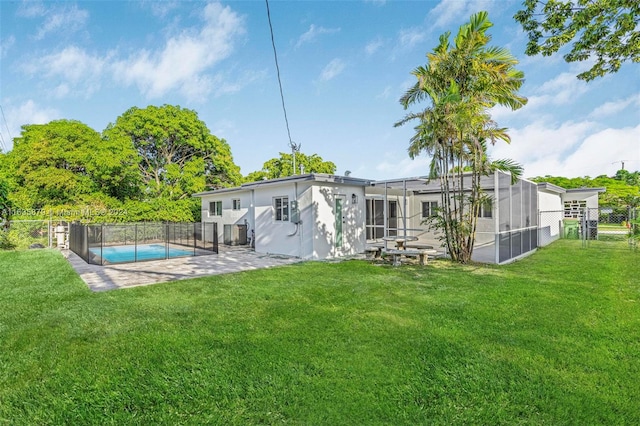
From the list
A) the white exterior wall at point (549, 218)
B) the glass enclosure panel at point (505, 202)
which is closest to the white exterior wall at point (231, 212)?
the glass enclosure panel at point (505, 202)

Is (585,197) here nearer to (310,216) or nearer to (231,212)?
(310,216)

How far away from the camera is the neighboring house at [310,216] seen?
10.8m

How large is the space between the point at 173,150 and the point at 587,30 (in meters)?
24.3

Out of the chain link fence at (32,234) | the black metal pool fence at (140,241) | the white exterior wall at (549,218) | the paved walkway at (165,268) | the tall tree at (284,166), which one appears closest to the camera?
the paved walkway at (165,268)

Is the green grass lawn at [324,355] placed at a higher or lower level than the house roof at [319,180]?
lower

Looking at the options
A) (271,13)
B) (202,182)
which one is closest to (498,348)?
(271,13)

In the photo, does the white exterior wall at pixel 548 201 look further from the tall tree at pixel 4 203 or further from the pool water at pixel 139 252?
the tall tree at pixel 4 203

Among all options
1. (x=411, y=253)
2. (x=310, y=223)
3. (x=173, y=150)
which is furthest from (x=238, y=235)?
(x=173, y=150)

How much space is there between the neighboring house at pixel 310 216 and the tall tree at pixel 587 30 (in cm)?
632

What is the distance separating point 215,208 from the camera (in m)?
18.2

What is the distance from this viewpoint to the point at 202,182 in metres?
23.4

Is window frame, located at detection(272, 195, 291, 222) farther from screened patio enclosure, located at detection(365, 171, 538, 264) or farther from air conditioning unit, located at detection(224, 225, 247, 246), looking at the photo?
air conditioning unit, located at detection(224, 225, 247, 246)

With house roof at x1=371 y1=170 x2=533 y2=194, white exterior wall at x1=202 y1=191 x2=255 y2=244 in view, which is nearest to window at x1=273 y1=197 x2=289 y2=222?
white exterior wall at x1=202 y1=191 x2=255 y2=244

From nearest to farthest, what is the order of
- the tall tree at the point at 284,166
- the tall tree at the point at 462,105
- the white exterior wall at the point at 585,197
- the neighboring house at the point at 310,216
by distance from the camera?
the tall tree at the point at 462,105
the neighboring house at the point at 310,216
the white exterior wall at the point at 585,197
the tall tree at the point at 284,166
